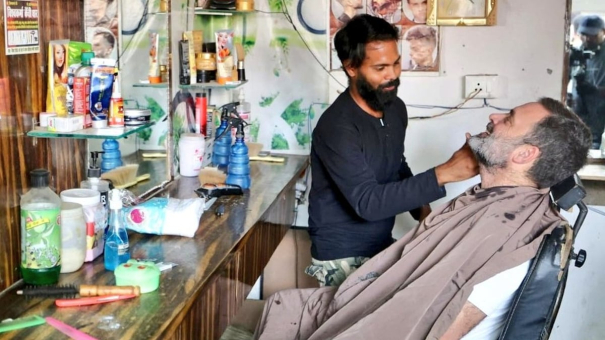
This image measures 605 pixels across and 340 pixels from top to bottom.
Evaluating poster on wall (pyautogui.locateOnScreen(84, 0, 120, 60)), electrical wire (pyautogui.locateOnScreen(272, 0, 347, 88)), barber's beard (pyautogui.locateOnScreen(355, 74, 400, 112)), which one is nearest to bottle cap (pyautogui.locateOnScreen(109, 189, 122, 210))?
poster on wall (pyautogui.locateOnScreen(84, 0, 120, 60))

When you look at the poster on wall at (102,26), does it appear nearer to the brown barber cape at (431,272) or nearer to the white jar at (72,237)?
the white jar at (72,237)

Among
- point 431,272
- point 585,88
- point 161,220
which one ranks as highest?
point 585,88

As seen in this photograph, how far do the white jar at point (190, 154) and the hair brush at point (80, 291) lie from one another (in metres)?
1.11

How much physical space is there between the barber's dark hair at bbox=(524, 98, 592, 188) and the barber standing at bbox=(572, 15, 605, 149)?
1.02 m

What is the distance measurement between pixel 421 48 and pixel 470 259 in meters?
1.36

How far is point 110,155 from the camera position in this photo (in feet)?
6.39

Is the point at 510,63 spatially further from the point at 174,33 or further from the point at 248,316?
the point at 248,316

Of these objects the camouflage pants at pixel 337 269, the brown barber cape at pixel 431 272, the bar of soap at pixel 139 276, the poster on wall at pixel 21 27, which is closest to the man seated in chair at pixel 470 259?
the brown barber cape at pixel 431 272

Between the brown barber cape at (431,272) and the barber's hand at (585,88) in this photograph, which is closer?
the brown barber cape at (431,272)

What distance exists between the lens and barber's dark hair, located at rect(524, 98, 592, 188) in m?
1.81

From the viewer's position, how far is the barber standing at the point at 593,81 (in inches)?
109

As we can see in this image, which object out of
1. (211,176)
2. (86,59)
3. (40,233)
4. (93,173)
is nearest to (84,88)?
(86,59)

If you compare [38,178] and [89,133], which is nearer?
[38,178]

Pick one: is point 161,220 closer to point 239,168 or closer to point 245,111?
point 239,168
